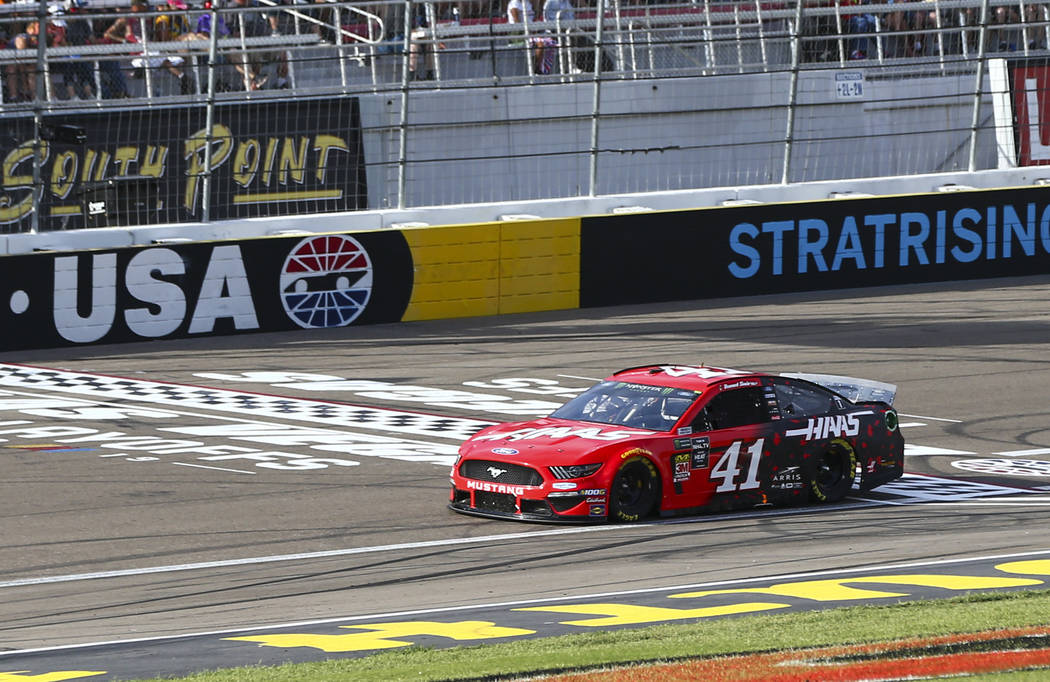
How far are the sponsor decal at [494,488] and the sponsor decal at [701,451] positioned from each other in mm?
1321

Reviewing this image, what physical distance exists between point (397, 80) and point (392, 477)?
403 inches

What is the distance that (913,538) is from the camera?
468 inches

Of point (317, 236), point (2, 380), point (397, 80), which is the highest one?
point (397, 80)

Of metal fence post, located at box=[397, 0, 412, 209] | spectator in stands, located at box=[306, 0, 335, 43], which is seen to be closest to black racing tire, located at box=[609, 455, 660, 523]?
metal fence post, located at box=[397, 0, 412, 209]

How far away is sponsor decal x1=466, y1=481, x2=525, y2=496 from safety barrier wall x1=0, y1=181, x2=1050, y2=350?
8.84m

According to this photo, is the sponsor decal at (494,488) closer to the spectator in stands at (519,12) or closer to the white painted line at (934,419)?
the white painted line at (934,419)

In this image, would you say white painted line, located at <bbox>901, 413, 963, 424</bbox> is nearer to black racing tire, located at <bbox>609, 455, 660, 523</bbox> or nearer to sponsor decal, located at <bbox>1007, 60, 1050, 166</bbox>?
black racing tire, located at <bbox>609, 455, 660, 523</bbox>

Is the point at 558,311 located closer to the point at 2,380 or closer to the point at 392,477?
the point at 2,380

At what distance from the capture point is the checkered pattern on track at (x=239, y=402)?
16.3m

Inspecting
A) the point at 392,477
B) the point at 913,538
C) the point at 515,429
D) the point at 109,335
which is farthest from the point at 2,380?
the point at 913,538

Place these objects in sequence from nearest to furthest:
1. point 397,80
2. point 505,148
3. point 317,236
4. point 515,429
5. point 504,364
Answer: point 515,429
point 504,364
point 317,236
point 397,80
point 505,148

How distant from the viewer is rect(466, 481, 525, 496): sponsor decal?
40.5 feet

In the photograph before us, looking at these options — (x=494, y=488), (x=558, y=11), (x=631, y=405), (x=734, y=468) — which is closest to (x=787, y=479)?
(x=734, y=468)

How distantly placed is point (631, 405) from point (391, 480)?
6.73ft
